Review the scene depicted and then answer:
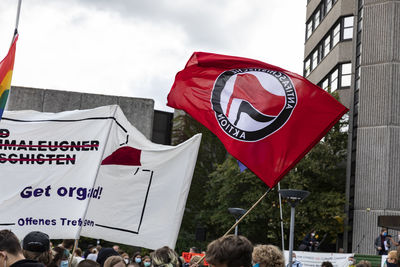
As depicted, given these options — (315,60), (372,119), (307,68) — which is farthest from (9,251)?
(307,68)

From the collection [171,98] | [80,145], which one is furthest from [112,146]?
[171,98]

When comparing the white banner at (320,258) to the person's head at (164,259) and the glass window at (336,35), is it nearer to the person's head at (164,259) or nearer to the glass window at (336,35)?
the person's head at (164,259)

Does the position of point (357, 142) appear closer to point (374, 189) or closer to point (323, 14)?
point (374, 189)

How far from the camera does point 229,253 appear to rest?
4195 mm

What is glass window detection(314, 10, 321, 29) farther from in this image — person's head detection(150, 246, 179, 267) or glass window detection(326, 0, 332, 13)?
person's head detection(150, 246, 179, 267)

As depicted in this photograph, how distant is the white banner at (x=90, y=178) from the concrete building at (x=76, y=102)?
33.0 meters

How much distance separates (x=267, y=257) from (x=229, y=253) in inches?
68.3

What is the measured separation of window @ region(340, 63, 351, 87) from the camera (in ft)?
126

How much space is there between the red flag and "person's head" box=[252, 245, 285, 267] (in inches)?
94.7

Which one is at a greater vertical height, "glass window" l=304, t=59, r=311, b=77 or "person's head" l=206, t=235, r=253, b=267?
"glass window" l=304, t=59, r=311, b=77

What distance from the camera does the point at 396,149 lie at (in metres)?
34.3

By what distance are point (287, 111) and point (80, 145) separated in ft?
8.37

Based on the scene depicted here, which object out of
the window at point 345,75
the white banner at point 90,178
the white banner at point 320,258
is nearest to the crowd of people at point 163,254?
the white banner at point 90,178

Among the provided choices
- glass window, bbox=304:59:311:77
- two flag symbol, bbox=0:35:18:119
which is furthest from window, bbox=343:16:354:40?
two flag symbol, bbox=0:35:18:119
